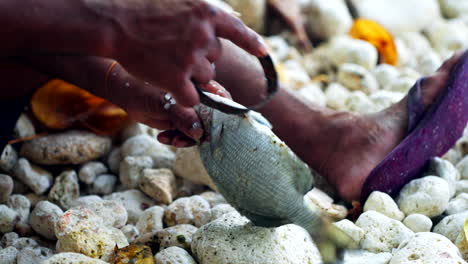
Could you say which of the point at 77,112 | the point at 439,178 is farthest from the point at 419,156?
the point at 77,112

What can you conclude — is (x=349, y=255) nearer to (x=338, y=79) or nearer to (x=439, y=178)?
(x=439, y=178)

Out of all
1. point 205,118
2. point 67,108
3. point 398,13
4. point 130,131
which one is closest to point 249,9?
point 398,13

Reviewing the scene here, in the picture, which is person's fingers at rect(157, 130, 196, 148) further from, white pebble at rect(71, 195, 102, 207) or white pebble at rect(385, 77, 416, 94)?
white pebble at rect(385, 77, 416, 94)

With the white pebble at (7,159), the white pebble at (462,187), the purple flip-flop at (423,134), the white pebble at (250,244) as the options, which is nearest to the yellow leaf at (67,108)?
the white pebble at (7,159)

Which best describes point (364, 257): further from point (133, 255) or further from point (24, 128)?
point (24, 128)

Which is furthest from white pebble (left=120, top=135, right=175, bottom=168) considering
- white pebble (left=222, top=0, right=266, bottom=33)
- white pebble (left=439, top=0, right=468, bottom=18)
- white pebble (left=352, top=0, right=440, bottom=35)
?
white pebble (left=439, top=0, right=468, bottom=18)

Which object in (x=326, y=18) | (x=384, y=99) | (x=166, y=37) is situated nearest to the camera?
(x=166, y=37)
